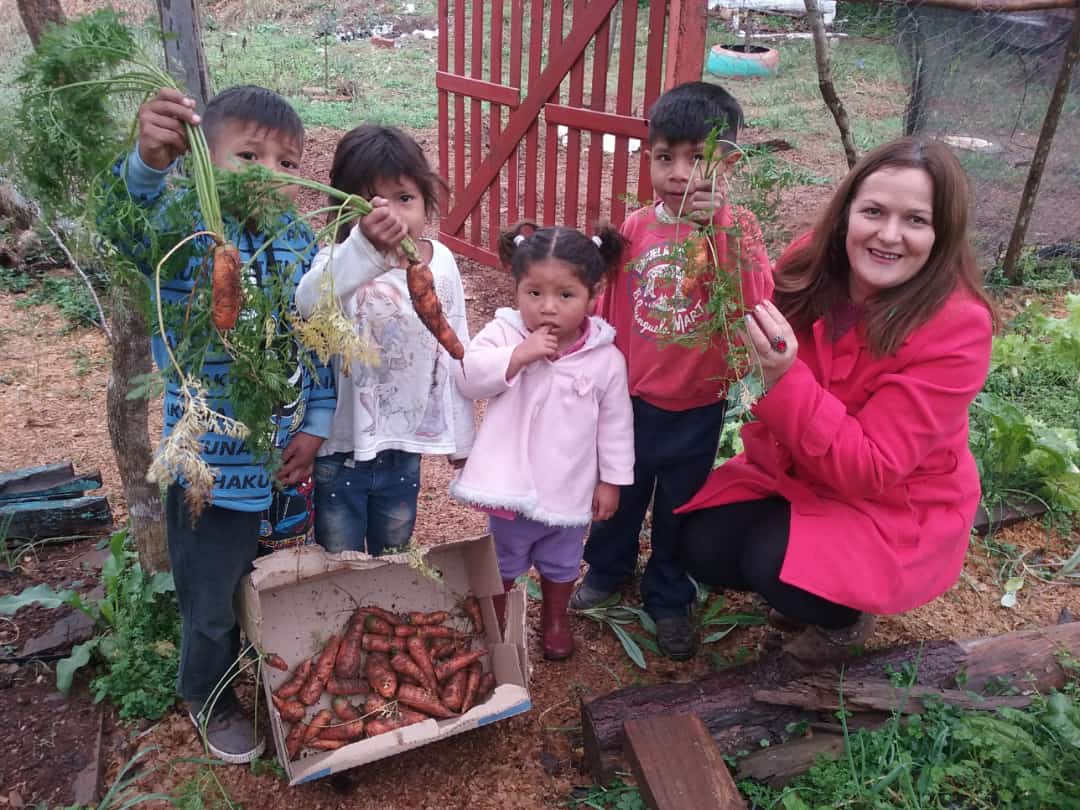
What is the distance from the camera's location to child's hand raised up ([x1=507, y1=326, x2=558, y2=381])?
244cm

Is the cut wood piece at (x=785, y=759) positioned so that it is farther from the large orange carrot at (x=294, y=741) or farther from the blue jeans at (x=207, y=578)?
the blue jeans at (x=207, y=578)

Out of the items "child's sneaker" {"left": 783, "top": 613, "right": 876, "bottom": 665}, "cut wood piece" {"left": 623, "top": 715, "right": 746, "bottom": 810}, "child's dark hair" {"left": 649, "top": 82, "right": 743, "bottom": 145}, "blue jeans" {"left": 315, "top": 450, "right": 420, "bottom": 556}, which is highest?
"child's dark hair" {"left": 649, "top": 82, "right": 743, "bottom": 145}

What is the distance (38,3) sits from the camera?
361 centimetres

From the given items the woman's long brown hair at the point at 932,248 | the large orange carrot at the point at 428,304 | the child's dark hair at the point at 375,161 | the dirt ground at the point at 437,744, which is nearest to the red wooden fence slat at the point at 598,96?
the dirt ground at the point at 437,744

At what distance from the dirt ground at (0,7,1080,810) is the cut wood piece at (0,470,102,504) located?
6.7 inches

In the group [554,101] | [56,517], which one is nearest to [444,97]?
[554,101]

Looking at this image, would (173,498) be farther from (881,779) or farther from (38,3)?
(38,3)

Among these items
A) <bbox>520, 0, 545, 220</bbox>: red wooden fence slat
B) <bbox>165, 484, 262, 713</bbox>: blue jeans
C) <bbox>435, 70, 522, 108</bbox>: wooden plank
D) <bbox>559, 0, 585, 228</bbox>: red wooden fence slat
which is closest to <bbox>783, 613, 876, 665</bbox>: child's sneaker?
<bbox>165, 484, 262, 713</bbox>: blue jeans

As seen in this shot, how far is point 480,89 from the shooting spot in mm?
6238

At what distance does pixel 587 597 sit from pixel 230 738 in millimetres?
1397

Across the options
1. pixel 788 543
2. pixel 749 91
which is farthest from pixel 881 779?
pixel 749 91

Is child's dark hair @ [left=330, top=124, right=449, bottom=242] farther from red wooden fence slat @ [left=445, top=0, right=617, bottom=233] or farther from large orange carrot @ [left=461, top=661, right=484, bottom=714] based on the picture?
red wooden fence slat @ [left=445, top=0, right=617, bottom=233]

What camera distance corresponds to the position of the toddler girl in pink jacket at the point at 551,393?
98.5 inches

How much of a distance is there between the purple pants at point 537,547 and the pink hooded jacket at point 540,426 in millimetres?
167
